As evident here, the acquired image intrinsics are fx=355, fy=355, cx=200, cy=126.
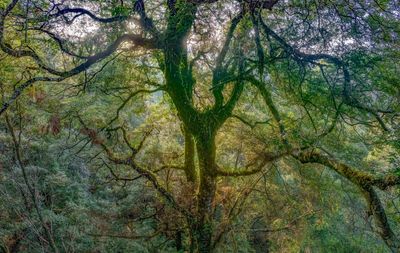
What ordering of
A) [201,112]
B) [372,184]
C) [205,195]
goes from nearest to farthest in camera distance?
1. [372,184]
2. [201,112]
3. [205,195]

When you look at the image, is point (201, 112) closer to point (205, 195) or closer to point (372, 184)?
point (205, 195)

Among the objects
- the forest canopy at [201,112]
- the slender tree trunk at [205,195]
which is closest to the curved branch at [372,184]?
the forest canopy at [201,112]

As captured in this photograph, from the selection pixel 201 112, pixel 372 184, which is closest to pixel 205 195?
pixel 201 112

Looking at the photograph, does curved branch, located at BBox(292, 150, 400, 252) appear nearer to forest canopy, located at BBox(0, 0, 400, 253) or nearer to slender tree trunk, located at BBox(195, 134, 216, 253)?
forest canopy, located at BBox(0, 0, 400, 253)

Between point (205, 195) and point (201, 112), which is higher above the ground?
point (201, 112)

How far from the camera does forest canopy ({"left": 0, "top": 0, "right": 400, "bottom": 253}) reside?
Result: 13.9 feet

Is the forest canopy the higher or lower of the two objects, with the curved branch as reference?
higher

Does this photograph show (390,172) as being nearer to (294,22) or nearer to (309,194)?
(294,22)

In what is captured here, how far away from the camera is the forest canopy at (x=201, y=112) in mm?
4246

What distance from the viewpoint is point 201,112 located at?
21.3 feet

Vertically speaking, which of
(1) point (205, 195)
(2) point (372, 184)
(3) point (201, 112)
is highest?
(3) point (201, 112)

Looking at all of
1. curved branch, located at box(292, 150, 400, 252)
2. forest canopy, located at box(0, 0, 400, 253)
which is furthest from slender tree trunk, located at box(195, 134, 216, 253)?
curved branch, located at box(292, 150, 400, 252)

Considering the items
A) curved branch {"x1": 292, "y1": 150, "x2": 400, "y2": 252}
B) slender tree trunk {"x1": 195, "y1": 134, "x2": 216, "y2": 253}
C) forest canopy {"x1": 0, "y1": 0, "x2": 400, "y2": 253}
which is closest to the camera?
curved branch {"x1": 292, "y1": 150, "x2": 400, "y2": 252}

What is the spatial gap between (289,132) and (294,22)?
1.43 m
